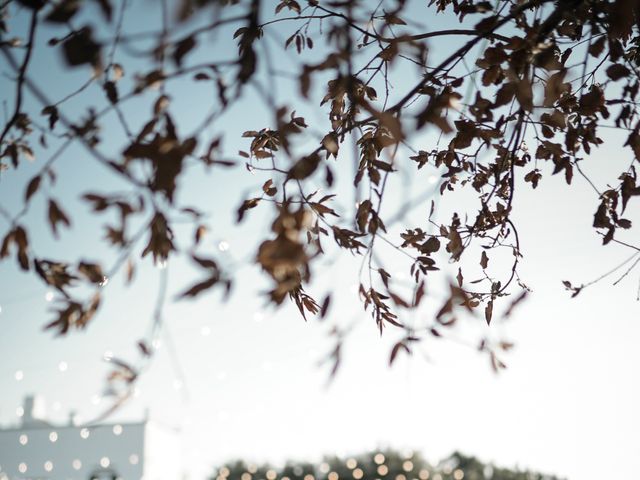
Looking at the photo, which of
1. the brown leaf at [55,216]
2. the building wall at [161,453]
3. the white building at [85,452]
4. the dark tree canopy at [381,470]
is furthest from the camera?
the building wall at [161,453]

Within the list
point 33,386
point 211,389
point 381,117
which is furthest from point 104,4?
point 33,386

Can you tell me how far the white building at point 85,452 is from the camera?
13.9m

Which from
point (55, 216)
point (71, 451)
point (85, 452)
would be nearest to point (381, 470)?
point (55, 216)

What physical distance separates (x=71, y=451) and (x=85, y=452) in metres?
0.52

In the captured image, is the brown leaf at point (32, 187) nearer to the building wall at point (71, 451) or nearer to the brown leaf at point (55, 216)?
the brown leaf at point (55, 216)

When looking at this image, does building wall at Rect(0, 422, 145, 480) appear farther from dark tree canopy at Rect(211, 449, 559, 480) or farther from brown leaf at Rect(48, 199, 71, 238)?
brown leaf at Rect(48, 199, 71, 238)

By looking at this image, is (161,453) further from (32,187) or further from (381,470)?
(32,187)

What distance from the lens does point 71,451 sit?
47.3 ft

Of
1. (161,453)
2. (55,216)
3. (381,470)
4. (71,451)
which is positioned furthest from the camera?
(161,453)

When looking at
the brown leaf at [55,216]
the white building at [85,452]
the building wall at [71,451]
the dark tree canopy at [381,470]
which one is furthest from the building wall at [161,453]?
the brown leaf at [55,216]

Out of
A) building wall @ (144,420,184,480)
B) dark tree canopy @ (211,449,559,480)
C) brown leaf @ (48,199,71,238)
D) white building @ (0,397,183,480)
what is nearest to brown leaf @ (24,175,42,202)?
brown leaf @ (48,199,71,238)

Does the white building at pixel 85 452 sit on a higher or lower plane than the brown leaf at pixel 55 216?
higher

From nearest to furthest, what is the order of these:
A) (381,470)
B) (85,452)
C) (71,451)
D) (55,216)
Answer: (55,216)
(381,470)
(85,452)
(71,451)

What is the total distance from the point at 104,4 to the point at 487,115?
955 millimetres
